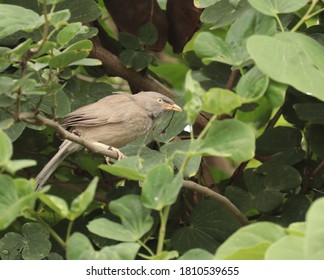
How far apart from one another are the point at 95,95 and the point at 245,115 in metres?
1.32

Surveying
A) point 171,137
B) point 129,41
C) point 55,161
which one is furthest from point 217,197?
point 129,41

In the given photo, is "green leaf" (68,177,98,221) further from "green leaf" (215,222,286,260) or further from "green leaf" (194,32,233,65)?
"green leaf" (194,32,233,65)

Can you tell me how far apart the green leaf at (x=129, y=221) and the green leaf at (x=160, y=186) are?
0.11 meters

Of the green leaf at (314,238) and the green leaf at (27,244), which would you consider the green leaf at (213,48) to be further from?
the green leaf at (27,244)

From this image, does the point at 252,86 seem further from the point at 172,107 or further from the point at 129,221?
the point at 172,107

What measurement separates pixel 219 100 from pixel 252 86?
184 mm

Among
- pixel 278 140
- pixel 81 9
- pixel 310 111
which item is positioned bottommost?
pixel 278 140

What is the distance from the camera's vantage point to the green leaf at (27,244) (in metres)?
3.09

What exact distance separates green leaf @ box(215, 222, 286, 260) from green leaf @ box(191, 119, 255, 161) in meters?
0.24

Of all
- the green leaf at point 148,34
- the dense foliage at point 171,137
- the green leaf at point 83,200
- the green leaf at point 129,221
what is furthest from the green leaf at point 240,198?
the green leaf at point 83,200

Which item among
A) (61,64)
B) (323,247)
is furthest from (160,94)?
(323,247)

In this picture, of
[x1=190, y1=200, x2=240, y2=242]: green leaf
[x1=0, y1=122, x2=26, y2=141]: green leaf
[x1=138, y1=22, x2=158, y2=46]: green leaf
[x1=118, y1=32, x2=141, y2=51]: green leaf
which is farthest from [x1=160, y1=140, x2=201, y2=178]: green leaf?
[x1=138, y1=22, x2=158, y2=46]: green leaf

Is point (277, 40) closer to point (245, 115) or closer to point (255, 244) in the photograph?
point (255, 244)

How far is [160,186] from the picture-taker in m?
2.23
